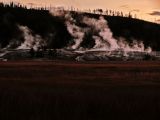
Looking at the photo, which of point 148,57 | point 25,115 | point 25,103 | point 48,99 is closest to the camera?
point 25,115

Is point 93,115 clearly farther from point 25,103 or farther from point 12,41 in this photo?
point 12,41

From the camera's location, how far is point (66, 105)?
15.3 metres

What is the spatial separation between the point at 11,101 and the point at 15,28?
182 metres

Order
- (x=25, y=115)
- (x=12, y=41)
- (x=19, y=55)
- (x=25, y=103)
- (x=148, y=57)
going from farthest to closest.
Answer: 1. (x=12, y=41)
2. (x=148, y=57)
3. (x=19, y=55)
4. (x=25, y=103)
5. (x=25, y=115)

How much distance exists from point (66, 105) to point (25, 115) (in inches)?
75.2

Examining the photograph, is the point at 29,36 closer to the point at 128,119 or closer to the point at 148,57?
the point at 148,57

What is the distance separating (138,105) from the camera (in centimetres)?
1562

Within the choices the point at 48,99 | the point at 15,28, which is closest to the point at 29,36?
the point at 15,28

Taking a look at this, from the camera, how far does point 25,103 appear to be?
15.2 metres

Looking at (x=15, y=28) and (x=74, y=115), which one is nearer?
(x=74, y=115)

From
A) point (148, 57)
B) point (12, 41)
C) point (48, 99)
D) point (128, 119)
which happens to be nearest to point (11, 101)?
point (48, 99)

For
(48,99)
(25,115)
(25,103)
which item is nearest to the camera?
(25,115)

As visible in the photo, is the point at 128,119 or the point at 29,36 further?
the point at 29,36

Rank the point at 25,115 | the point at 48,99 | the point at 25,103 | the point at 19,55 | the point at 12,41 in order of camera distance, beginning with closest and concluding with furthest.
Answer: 1. the point at 25,115
2. the point at 25,103
3. the point at 48,99
4. the point at 19,55
5. the point at 12,41
